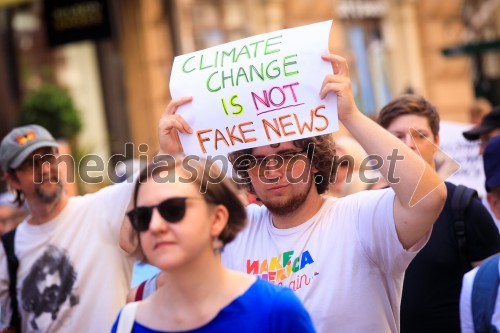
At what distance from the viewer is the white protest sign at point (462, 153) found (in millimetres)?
6184

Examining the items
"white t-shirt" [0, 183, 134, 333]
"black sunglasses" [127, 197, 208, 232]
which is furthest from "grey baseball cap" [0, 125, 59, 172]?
"black sunglasses" [127, 197, 208, 232]

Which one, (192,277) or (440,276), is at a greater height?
(192,277)

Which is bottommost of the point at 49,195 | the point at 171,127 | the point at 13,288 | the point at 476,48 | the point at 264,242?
the point at 13,288

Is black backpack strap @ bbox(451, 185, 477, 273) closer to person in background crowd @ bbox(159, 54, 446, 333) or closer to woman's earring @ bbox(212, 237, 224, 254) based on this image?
person in background crowd @ bbox(159, 54, 446, 333)

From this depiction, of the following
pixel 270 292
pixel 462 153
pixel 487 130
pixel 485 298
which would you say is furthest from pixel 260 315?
pixel 462 153

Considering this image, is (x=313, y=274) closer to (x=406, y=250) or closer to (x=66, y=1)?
(x=406, y=250)

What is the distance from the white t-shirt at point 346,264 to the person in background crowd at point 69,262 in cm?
119

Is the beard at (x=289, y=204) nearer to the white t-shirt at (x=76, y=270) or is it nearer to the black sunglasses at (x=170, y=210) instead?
the black sunglasses at (x=170, y=210)

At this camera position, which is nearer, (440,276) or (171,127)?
(171,127)

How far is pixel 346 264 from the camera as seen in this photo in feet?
10.9

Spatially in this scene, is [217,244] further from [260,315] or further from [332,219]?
[332,219]

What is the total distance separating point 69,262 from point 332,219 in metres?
1.64

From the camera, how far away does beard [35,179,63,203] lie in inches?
186

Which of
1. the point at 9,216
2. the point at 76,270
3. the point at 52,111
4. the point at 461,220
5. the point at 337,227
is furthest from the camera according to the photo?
the point at 52,111
